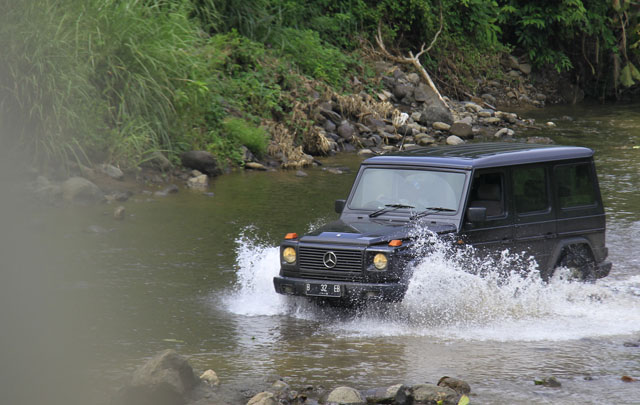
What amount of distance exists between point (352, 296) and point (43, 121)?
8.55 meters

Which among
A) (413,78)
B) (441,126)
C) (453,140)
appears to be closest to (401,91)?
(413,78)

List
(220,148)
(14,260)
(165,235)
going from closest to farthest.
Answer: (14,260) < (165,235) < (220,148)

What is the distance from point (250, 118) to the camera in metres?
19.5

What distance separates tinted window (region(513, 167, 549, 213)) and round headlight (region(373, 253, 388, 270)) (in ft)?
6.03

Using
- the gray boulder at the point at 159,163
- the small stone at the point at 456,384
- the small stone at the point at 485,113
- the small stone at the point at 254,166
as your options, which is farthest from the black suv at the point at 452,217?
the small stone at the point at 485,113

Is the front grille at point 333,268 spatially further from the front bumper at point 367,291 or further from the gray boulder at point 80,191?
the gray boulder at point 80,191

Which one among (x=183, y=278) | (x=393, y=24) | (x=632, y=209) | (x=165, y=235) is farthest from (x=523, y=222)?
(x=393, y=24)

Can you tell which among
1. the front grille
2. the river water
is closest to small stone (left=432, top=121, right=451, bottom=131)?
the river water

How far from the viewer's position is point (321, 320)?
834cm

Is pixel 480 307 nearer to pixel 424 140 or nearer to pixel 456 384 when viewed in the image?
pixel 456 384

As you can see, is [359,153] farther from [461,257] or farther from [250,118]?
[461,257]

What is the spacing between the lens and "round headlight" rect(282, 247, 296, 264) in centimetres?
823

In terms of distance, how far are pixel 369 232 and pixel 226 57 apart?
43.1ft

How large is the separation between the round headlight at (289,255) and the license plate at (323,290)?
38 centimetres
